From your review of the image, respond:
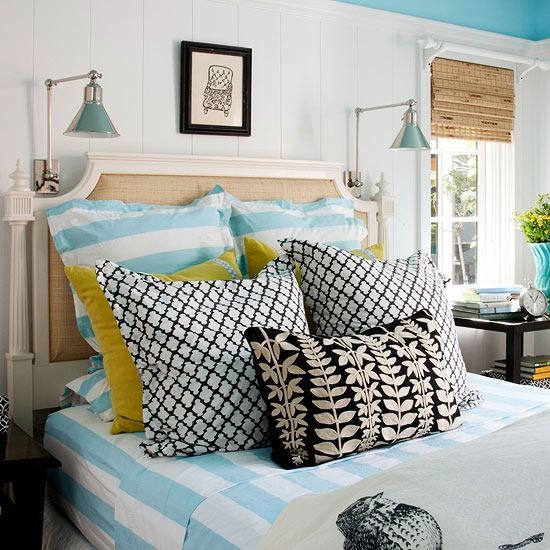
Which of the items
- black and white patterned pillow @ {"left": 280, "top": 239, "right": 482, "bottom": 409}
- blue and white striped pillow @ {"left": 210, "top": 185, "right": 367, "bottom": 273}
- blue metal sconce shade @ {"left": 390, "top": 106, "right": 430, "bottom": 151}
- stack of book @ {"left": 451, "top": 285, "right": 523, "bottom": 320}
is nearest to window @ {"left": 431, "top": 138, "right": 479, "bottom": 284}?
stack of book @ {"left": 451, "top": 285, "right": 523, "bottom": 320}

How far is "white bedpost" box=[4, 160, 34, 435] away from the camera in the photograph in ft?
8.05

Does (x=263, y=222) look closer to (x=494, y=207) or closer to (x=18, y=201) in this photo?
(x=18, y=201)

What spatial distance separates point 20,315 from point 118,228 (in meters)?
0.41

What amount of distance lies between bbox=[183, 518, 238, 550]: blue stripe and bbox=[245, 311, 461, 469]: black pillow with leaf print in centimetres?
28

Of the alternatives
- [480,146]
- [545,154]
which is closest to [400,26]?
[480,146]

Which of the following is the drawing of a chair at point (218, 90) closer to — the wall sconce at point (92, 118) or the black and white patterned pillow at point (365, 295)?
the wall sconce at point (92, 118)

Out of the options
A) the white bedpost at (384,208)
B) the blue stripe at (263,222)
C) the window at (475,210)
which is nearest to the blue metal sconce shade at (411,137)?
the white bedpost at (384,208)

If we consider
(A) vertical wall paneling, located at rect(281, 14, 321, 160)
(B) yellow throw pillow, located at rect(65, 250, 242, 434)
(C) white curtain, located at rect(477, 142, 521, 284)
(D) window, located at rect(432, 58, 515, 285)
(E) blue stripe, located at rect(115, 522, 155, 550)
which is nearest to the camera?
(E) blue stripe, located at rect(115, 522, 155, 550)

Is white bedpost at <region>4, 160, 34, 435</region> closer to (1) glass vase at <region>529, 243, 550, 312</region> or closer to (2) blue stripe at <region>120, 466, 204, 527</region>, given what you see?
(2) blue stripe at <region>120, 466, 204, 527</region>

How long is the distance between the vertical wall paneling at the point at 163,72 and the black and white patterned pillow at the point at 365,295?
0.73 metres

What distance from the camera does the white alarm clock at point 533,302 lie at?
10.8 feet

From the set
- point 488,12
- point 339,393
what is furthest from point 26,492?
point 488,12

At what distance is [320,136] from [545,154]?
4.54 ft

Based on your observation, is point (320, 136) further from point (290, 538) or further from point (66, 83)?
point (290, 538)
